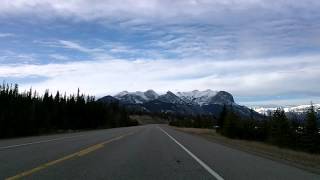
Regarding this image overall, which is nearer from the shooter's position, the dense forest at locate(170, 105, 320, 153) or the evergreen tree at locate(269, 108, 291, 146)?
the dense forest at locate(170, 105, 320, 153)

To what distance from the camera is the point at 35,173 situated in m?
11.5

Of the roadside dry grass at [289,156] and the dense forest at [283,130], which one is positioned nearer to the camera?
the roadside dry grass at [289,156]

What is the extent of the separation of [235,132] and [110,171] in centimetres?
7697

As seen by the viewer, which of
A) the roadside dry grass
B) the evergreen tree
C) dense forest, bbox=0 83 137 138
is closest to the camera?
the roadside dry grass

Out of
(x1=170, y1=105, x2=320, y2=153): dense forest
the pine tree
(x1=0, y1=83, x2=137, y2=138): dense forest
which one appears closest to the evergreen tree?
(x1=170, y1=105, x2=320, y2=153): dense forest

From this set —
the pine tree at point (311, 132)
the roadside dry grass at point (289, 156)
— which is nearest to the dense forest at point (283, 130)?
the pine tree at point (311, 132)

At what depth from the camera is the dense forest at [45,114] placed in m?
56.5

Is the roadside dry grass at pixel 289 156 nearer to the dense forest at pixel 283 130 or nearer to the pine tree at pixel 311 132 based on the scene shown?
the pine tree at pixel 311 132

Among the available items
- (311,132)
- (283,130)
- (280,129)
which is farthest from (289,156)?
(280,129)

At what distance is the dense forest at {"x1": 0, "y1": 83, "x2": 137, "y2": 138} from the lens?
56491 mm

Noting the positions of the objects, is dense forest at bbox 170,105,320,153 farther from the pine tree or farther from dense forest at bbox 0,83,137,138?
dense forest at bbox 0,83,137,138

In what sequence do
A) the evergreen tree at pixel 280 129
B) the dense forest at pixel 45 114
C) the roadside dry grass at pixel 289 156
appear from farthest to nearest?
the evergreen tree at pixel 280 129, the dense forest at pixel 45 114, the roadside dry grass at pixel 289 156

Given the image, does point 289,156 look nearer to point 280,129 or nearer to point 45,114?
point 280,129

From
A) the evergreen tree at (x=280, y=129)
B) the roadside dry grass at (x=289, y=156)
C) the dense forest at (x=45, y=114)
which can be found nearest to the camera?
the roadside dry grass at (x=289, y=156)
